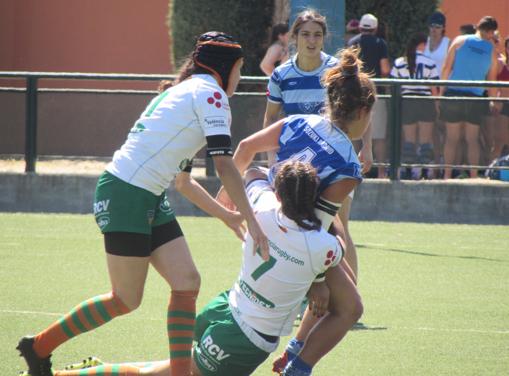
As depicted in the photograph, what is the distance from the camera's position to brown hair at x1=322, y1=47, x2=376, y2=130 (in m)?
5.89

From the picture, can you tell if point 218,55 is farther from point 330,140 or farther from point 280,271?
point 280,271

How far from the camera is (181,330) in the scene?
5715 millimetres

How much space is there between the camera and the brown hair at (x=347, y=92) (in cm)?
589

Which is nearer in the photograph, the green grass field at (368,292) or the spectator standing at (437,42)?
the green grass field at (368,292)

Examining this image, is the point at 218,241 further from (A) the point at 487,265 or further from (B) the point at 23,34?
(B) the point at 23,34

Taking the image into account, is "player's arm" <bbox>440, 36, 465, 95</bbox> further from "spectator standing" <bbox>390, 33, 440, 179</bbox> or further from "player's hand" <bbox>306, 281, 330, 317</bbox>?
"player's hand" <bbox>306, 281, 330, 317</bbox>

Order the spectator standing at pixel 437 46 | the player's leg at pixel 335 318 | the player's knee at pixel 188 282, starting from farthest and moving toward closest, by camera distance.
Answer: the spectator standing at pixel 437 46 < the player's knee at pixel 188 282 < the player's leg at pixel 335 318

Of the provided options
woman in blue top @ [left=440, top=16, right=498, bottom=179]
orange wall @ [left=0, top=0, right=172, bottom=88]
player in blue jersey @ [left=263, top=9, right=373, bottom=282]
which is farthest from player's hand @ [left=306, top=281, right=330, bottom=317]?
orange wall @ [left=0, top=0, right=172, bottom=88]

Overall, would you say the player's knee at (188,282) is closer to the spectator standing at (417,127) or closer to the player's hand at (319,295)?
the player's hand at (319,295)

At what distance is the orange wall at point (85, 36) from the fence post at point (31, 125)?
806cm

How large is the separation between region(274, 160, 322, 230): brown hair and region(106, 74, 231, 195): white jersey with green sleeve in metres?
0.46

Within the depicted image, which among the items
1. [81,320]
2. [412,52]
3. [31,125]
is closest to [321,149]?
[81,320]

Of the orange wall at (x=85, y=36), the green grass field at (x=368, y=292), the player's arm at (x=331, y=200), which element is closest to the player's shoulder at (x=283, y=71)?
the green grass field at (x=368, y=292)

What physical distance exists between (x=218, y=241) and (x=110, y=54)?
11.8 m
